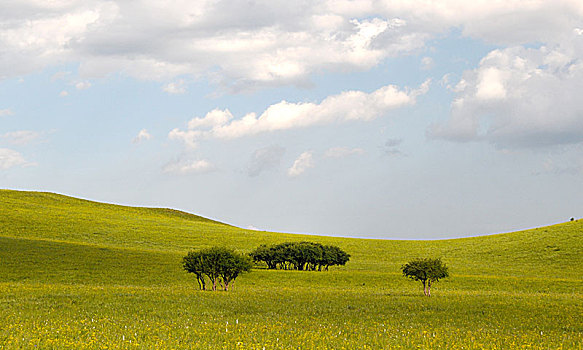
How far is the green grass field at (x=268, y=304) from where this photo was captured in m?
18.4

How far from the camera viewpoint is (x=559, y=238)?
299 ft

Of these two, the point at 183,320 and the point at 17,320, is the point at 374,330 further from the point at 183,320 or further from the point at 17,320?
the point at 17,320

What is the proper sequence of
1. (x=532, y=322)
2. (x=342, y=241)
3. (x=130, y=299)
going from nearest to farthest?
(x=532, y=322) → (x=130, y=299) → (x=342, y=241)

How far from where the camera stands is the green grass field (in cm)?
1839

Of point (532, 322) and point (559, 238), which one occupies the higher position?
point (559, 238)

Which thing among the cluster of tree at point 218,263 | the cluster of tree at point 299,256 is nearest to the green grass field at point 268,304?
the cluster of tree at point 218,263

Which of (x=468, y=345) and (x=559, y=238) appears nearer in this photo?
(x=468, y=345)

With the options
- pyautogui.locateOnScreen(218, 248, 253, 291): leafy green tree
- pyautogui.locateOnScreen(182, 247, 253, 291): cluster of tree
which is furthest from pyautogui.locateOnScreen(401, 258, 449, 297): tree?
pyautogui.locateOnScreen(182, 247, 253, 291): cluster of tree

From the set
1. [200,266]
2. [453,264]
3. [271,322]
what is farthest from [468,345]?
[453,264]

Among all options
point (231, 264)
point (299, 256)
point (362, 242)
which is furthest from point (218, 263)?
point (362, 242)

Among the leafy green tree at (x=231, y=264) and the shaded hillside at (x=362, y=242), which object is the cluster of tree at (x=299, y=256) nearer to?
the shaded hillside at (x=362, y=242)

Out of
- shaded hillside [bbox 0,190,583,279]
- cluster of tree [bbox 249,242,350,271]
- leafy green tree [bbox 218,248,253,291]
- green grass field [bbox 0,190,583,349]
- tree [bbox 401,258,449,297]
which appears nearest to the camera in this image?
green grass field [bbox 0,190,583,349]

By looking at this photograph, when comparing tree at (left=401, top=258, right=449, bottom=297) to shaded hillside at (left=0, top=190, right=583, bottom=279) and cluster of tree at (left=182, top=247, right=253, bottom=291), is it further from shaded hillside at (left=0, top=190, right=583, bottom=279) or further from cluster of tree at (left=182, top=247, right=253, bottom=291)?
shaded hillside at (left=0, top=190, right=583, bottom=279)

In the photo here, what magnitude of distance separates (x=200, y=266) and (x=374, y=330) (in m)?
23.1
